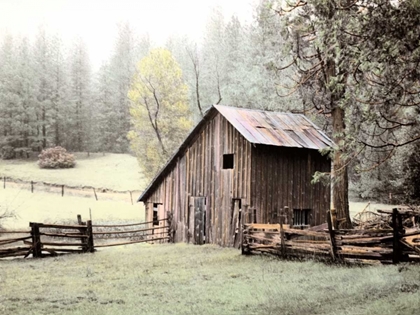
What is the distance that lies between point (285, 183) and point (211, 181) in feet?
9.98

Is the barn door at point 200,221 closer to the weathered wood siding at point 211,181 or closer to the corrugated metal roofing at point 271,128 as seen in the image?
the weathered wood siding at point 211,181

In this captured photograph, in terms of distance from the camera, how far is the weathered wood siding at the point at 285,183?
19.0 meters

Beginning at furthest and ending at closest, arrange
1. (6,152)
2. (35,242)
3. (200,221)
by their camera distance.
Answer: (6,152) → (200,221) → (35,242)

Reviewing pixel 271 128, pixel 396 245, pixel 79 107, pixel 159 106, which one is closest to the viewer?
pixel 396 245

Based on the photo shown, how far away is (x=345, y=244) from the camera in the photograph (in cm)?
1291

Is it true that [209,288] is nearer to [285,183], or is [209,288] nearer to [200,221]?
[285,183]

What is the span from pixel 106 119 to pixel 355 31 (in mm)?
51264

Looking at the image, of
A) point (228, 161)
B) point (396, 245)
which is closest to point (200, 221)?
point (228, 161)

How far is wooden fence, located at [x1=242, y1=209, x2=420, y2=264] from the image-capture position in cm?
1172

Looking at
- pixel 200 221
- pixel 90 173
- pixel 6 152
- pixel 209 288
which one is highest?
pixel 6 152

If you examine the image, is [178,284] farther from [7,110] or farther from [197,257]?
[7,110]

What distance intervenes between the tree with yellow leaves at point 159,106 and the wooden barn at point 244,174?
13293 mm

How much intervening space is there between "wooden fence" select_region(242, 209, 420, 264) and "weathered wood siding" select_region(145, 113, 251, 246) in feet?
11.2

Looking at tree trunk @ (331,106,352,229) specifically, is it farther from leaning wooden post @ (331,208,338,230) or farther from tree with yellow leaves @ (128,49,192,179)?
tree with yellow leaves @ (128,49,192,179)
